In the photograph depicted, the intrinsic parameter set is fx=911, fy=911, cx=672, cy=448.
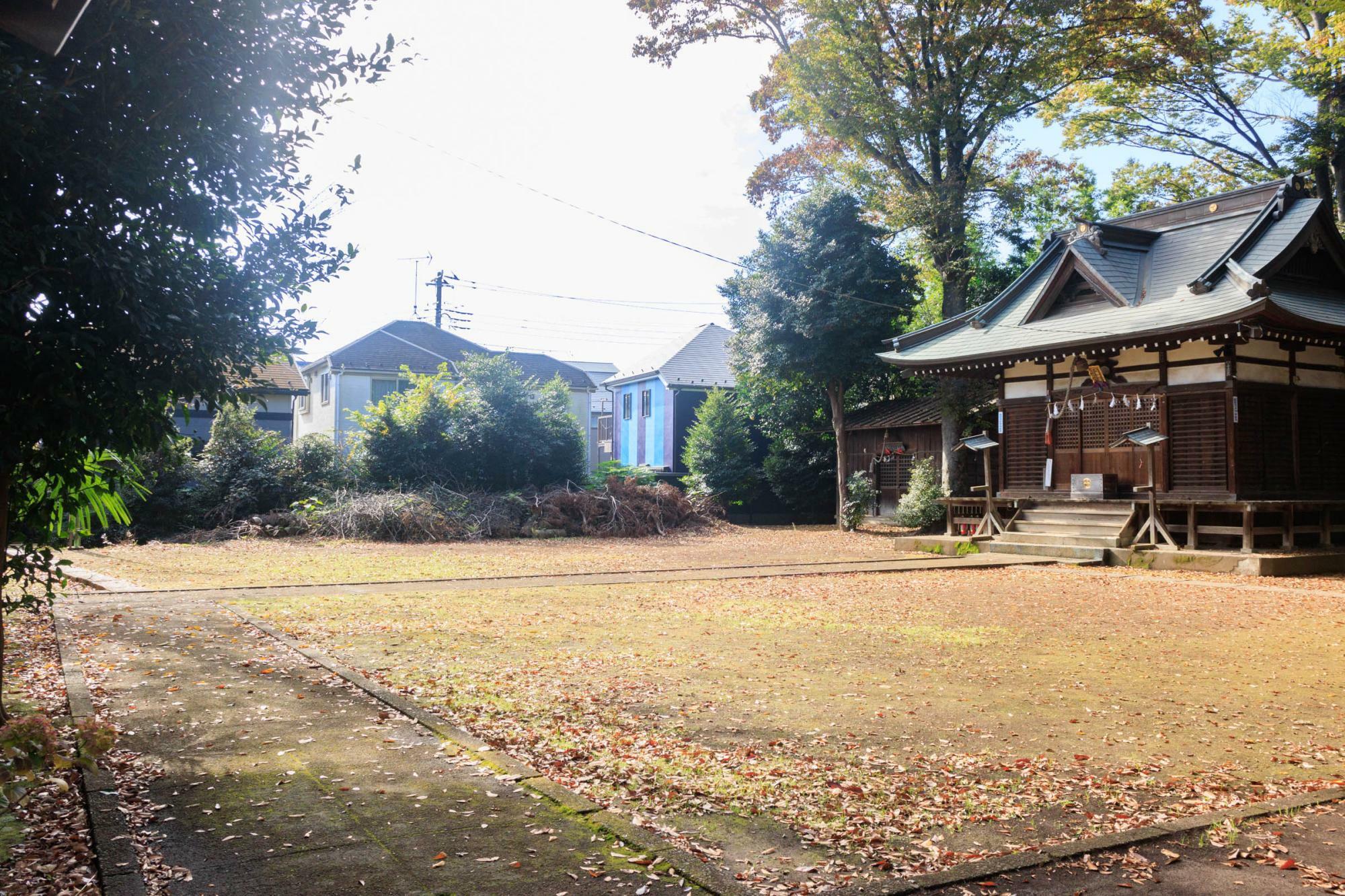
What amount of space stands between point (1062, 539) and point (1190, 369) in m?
4.03

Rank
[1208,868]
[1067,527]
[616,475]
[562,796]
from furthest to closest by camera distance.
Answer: [616,475]
[1067,527]
[562,796]
[1208,868]

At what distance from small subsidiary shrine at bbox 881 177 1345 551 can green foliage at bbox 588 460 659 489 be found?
921cm

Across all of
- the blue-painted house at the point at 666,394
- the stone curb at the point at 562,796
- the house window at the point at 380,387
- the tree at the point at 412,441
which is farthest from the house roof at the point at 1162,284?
the house window at the point at 380,387

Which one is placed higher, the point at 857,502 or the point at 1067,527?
the point at 857,502

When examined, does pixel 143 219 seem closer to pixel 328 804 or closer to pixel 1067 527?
pixel 328 804

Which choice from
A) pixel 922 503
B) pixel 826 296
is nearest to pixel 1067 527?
pixel 922 503

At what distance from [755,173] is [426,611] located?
23.5 m

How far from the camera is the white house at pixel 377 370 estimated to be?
3312 centimetres

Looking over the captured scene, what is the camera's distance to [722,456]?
29.9 m

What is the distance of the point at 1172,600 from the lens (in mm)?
12156

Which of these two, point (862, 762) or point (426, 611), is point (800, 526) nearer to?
point (426, 611)

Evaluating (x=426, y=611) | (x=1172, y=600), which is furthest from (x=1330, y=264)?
(x=426, y=611)

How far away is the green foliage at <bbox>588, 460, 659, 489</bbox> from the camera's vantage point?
85.9 feet

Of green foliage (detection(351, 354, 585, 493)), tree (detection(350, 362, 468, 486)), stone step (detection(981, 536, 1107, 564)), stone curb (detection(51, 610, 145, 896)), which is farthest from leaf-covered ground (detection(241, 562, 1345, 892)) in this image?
green foliage (detection(351, 354, 585, 493))
